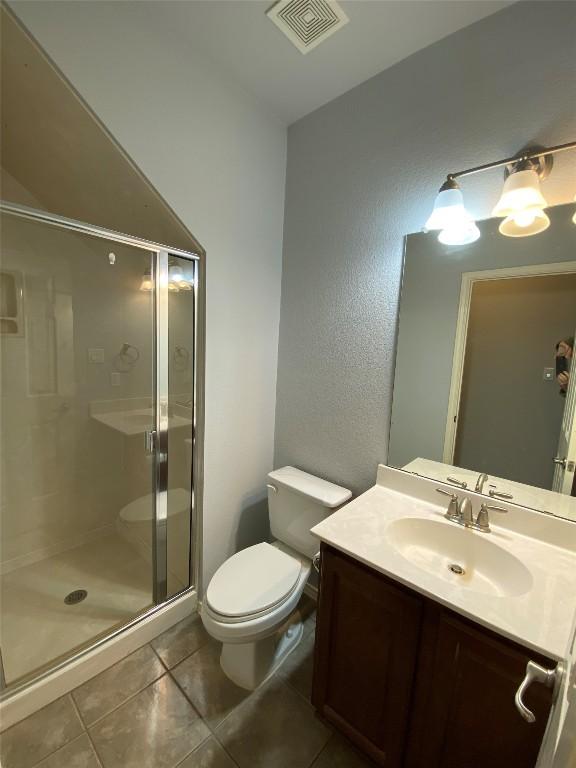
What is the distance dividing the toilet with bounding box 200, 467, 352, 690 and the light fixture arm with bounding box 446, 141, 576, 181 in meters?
1.43

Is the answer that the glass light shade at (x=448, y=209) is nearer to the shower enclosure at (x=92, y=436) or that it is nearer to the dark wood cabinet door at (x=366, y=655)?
the shower enclosure at (x=92, y=436)

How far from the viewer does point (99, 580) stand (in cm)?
187

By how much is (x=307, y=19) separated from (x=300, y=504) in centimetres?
203

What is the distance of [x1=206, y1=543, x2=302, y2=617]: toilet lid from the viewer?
1.25 m

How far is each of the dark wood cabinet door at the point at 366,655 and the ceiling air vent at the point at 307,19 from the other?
6.33 ft

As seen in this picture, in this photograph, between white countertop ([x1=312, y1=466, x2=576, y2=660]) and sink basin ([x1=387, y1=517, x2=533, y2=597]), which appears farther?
sink basin ([x1=387, y1=517, x2=533, y2=597])

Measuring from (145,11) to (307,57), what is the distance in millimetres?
643

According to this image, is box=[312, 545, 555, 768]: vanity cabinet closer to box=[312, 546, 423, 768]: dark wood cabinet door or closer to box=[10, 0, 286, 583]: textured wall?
box=[312, 546, 423, 768]: dark wood cabinet door

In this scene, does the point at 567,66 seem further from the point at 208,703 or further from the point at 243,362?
the point at 208,703

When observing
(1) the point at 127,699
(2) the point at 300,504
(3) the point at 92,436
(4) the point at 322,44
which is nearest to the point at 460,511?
(2) the point at 300,504

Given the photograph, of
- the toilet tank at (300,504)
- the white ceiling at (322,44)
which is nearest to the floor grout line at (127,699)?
the toilet tank at (300,504)

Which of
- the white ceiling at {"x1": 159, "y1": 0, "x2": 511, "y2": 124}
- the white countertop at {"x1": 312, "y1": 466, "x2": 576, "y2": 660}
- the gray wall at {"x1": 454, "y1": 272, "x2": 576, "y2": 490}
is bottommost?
the white countertop at {"x1": 312, "y1": 466, "x2": 576, "y2": 660}

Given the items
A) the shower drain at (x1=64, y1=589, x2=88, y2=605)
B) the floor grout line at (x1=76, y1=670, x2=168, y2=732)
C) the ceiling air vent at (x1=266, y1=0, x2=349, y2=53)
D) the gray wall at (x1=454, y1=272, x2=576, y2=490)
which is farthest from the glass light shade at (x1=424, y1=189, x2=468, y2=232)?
the shower drain at (x1=64, y1=589, x2=88, y2=605)

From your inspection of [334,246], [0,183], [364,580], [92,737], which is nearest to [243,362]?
[334,246]
